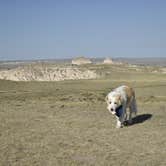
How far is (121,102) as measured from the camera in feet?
46.9

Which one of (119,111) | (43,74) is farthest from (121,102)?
(43,74)

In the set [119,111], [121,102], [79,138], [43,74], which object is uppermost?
[121,102]

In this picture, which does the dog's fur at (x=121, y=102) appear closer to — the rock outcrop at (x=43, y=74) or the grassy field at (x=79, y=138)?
the grassy field at (x=79, y=138)

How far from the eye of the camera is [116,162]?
9.95 m

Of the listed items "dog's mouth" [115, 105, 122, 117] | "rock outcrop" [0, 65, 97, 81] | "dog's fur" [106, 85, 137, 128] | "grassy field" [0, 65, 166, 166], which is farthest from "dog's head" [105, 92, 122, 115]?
"rock outcrop" [0, 65, 97, 81]

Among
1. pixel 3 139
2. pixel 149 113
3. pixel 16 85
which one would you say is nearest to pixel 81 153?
pixel 3 139

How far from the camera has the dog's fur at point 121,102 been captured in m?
14.0

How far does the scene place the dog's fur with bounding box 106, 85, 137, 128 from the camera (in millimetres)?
13984

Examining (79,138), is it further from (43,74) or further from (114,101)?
(43,74)

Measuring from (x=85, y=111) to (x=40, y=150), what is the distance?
8.29m

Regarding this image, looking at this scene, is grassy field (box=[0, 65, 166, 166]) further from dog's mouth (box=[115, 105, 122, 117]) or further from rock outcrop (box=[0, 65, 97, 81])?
rock outcrop (box=[0, 65, 97, 81])

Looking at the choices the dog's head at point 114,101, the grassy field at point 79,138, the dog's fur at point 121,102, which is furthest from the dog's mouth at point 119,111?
the grassy field at point 79,138

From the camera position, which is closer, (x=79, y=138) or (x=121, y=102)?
(x=79, y=138)

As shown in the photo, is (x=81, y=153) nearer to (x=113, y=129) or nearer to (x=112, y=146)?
(x=112, y=146)
